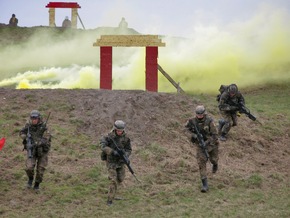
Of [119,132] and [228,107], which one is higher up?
[228,107]

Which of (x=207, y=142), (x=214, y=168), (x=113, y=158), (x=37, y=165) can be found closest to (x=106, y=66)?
(x=214, y=168)

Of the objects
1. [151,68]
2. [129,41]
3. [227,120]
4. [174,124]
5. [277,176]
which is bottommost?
[277,176]

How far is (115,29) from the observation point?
4747 centimetres

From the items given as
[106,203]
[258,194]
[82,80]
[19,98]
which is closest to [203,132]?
[258,194]

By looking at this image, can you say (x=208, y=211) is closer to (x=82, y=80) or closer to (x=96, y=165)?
(x=96, y=165)

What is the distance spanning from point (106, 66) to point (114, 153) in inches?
479

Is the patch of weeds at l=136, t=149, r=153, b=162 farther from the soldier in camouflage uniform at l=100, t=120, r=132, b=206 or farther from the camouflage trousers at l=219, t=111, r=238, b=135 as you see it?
the soldier in camouflage uniform at l=100, t=120, r=132, b=206

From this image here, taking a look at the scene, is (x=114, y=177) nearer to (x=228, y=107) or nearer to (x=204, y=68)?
(x=228, y=107)

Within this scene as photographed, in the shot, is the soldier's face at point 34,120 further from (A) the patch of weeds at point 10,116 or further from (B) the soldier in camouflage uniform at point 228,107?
(B) the soldier in camouflage uniform at point 228,107

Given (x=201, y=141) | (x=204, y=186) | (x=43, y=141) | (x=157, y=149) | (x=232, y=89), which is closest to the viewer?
(x=43, y=141)

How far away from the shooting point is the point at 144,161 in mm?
16766

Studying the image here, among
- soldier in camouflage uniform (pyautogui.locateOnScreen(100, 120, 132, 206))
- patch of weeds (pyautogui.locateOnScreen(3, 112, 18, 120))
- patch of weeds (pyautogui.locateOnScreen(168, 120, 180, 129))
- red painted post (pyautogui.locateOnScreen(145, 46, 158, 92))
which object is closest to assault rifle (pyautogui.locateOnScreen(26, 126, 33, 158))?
soldier in camouflage uniform (pyautogui.locateOnScreen(100, 120, 132, 206))

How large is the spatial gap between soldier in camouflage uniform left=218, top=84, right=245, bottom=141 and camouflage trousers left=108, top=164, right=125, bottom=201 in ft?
20.3

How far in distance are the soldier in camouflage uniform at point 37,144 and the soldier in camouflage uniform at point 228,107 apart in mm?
6780
